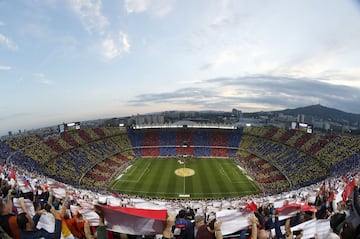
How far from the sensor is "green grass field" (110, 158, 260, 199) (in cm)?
4153

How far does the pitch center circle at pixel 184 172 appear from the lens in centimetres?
5081

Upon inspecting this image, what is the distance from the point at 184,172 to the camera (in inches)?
2053

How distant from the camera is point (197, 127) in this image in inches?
3093

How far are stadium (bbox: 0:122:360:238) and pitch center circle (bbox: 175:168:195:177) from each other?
23 centimetres

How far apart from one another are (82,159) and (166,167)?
20.0 meters

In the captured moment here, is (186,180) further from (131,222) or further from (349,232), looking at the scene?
(349,232)

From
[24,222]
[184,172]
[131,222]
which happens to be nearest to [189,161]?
[184,172]

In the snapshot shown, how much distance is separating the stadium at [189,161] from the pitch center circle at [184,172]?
0.23m

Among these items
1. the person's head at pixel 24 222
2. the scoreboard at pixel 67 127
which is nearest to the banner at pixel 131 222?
the person's head at pixel 24 222

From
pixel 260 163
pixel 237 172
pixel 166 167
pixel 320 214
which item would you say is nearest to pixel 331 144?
pixel 260 163

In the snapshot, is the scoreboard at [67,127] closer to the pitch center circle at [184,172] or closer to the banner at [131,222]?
the pitch center circle at [184,172]

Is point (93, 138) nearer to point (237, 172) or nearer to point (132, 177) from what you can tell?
point (132, 177)

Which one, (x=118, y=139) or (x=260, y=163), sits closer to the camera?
(x=260, y=163)

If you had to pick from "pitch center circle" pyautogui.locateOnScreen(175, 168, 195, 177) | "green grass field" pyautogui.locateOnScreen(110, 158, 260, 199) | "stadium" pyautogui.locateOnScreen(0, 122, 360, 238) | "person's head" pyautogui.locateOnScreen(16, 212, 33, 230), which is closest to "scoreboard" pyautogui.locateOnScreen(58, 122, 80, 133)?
"stadium" pyautogui.locateOnScreen(0, 122, 360, 238)
